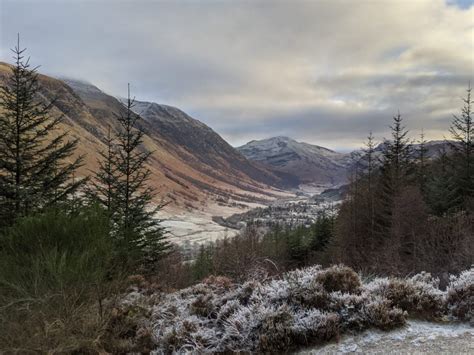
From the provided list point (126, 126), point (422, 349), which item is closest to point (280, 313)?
point (422, 349)

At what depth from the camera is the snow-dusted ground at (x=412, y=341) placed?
5527mm

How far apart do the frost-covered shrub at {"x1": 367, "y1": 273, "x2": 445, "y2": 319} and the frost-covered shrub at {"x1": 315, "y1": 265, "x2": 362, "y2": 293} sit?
0.29 m

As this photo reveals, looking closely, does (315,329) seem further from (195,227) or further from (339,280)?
(195,227)

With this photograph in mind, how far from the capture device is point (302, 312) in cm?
657

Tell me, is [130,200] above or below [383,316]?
above

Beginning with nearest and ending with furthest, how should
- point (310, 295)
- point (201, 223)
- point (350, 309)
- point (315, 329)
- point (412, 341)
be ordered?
1. point (412, 341)
2. point (315, 329)
3. point (350, 309)
4. point (310, 295)
5. point (201, 223)

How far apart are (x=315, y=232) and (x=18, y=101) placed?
4011 centimetres

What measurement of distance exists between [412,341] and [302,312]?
1.74 m

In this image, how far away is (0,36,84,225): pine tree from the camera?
52.7 feet

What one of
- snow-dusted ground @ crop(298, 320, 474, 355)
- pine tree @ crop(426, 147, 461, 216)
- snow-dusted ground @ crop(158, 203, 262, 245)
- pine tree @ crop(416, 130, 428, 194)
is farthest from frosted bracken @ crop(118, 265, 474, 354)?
snow-dusted ground @ crop(158, 203, 262, 245)

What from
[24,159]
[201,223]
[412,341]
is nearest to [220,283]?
[412,341]

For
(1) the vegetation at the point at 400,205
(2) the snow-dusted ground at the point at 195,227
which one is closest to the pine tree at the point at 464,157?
(1) the vegetation at the point at 400,205

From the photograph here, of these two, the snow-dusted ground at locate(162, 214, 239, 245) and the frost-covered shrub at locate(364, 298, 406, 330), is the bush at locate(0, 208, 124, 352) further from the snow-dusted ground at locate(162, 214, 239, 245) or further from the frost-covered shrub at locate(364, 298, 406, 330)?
the snow-dusted ground at locate(162, 214, 239, 245)

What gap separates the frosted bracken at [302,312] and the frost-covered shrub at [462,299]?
0.05ft
